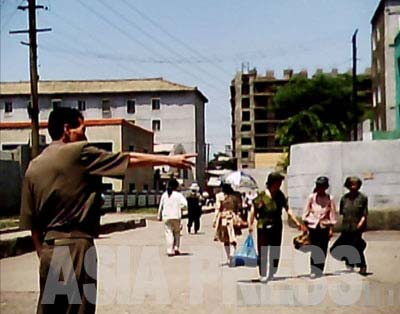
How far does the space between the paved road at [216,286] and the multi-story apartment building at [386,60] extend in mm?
30957

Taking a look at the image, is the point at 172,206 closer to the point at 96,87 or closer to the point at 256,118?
the point at 96,87

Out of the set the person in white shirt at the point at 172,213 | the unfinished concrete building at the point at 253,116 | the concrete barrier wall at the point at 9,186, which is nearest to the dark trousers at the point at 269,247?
the person in white shirt at the point at 172,213

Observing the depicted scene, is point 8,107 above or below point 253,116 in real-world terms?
below

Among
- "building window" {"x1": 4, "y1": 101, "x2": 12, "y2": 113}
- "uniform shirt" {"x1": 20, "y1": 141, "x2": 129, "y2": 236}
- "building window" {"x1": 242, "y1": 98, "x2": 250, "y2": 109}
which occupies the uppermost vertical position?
"building window" {"x1": 242, "y1": 98, "x2": 250, "y2": 109}

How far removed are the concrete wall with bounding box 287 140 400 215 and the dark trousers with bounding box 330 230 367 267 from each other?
8.08 m

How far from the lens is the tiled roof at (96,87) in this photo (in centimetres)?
1673

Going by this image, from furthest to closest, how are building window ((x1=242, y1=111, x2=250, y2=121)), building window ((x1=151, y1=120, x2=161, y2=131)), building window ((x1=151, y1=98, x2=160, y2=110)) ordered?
building window ((x1=242, y1=111, x2=250, y2=121)), building window ((x1=151, y1=98, x2=160, y2=110)), building window ((x1=151, y1=120, x2=161, y2=131))

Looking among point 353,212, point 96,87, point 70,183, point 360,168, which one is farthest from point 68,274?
point 96,87

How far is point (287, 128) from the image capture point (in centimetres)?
3556

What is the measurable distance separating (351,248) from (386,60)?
119 ft

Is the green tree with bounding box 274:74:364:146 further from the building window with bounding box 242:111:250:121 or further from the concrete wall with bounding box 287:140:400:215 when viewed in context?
the concrete wall with bounding box 287:140:400:215

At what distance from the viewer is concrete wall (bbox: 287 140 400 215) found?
67.9 feet

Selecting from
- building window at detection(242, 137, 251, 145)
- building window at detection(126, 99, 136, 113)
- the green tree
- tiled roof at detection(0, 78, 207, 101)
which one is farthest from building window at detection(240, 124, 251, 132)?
tiled roof at detection(0, 78, 207, 101)

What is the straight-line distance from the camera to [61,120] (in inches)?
204
